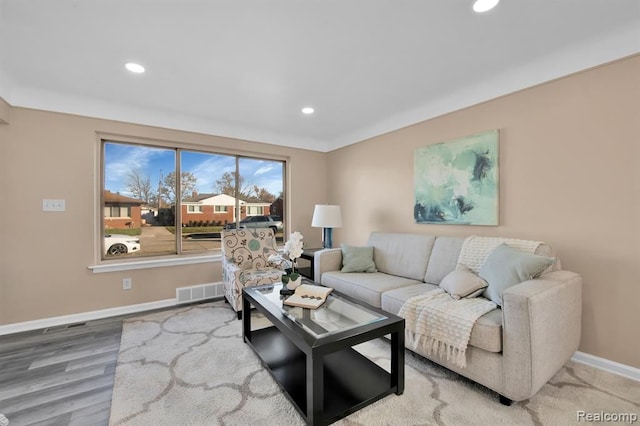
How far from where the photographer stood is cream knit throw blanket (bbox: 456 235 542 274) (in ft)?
7.16

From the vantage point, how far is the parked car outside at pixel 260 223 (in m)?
4.16

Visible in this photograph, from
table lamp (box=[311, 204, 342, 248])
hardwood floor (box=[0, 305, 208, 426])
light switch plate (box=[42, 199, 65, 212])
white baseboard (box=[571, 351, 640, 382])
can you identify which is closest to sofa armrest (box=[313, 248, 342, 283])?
table lamp (box=[311, 204, 342, 248])

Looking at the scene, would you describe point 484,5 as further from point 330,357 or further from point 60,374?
point 60,374

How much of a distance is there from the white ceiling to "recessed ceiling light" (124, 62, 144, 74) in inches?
2.3

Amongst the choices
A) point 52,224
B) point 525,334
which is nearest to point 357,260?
point 525,334

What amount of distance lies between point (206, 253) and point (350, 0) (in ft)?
11.1

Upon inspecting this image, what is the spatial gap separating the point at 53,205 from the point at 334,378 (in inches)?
129

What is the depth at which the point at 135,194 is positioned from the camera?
3.39m

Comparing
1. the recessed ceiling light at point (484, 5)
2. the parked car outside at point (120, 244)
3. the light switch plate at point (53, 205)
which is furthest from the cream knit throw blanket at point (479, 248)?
the light switch plate at point (53, 205)

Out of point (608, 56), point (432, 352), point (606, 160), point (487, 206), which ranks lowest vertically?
point (432, 352)

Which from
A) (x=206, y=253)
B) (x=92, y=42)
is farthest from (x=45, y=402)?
(x=92, y=42)

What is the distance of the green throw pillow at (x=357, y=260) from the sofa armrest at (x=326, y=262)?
0.08 m

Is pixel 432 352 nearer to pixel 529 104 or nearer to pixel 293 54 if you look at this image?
pixel 529 104

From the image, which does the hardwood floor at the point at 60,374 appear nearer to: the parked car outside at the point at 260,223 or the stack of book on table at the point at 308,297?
the stack of book on table at the point at 308,297
